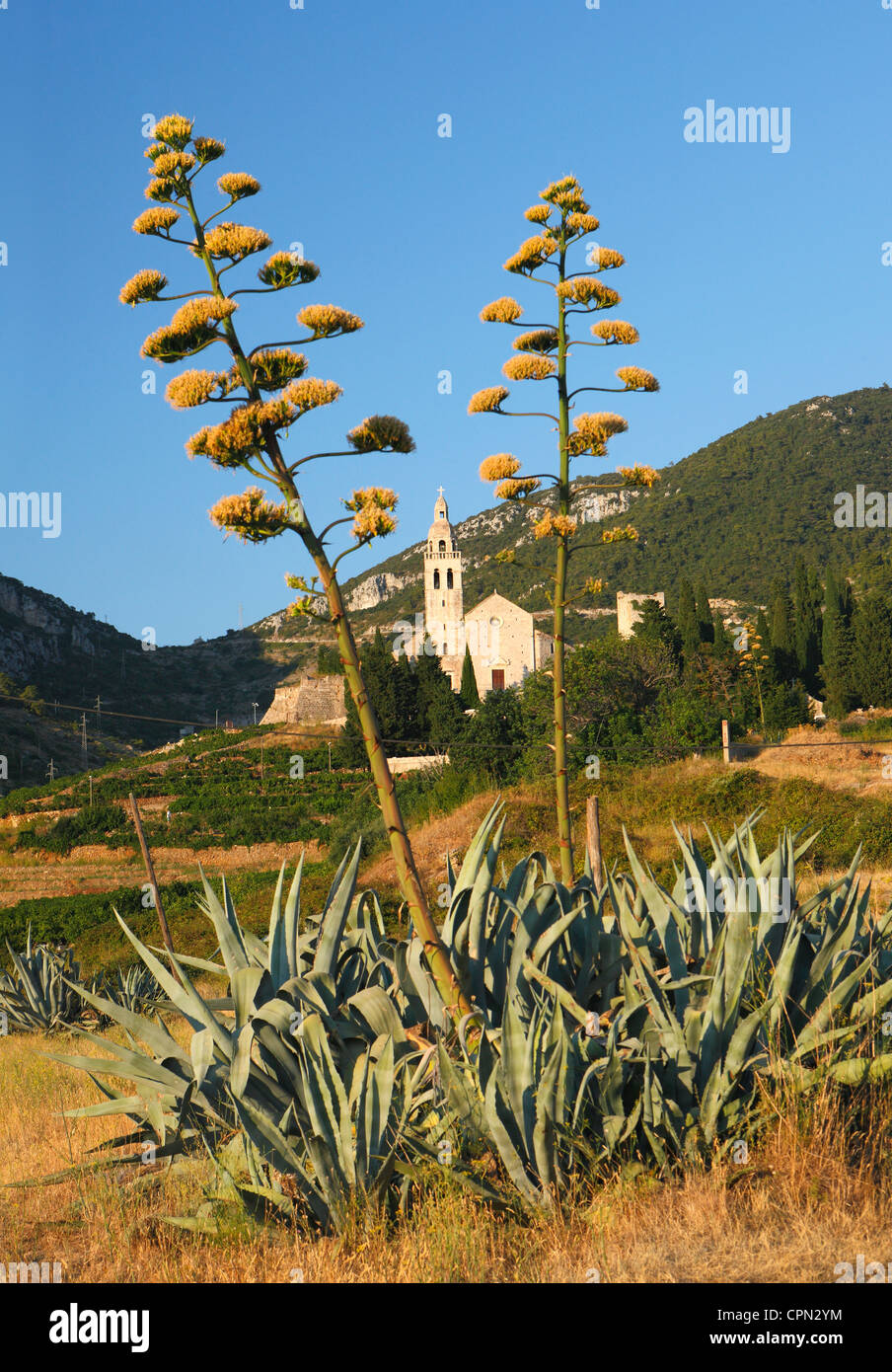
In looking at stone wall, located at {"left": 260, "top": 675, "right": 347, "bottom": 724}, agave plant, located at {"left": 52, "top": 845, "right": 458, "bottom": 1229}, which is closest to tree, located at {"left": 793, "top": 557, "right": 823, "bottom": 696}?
stone wall, located at {"left": 260, "top": 675, "right": 347, "bottom": 724}

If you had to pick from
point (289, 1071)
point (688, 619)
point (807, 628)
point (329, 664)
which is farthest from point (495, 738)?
point (289, 1071)

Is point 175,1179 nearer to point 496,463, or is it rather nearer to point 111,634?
point 496,463

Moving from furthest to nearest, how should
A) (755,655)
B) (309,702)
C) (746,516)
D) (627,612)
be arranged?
(746,516), (309,702), (627,612), (755,655)

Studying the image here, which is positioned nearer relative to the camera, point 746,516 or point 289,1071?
point 289,1071

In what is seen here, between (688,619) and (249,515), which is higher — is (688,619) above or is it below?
above

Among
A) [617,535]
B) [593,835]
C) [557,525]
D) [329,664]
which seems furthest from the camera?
[329,664]

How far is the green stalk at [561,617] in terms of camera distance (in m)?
4.97

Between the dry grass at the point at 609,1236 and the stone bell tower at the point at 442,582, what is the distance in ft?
211

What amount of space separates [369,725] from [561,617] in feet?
7.66

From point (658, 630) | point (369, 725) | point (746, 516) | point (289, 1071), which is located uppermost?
point (746, 516)

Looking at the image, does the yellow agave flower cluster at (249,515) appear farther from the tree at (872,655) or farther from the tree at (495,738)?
the tree at (872,655)

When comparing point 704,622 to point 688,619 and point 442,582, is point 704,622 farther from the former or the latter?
point 442,582

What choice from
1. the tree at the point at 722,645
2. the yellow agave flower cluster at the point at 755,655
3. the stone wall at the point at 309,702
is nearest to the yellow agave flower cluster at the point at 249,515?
the yellow agave flower cluster at the point at 755,655

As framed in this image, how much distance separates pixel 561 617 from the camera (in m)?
5.44
